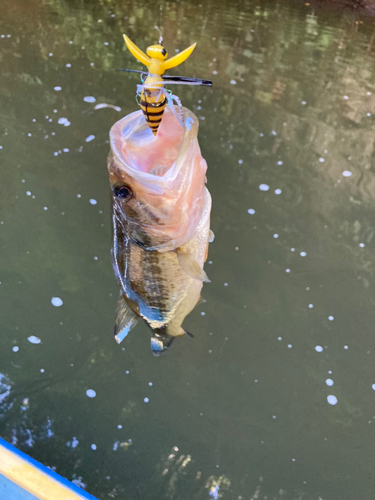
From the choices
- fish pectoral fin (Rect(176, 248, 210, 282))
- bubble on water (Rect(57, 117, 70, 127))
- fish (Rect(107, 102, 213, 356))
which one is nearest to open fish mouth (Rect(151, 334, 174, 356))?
fish (Rect(107, 102, 213, 356))

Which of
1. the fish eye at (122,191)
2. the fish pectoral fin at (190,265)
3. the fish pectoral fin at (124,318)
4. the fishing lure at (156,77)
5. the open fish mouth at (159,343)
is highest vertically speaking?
the fishing lure at (156,77)

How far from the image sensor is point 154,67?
0.35m

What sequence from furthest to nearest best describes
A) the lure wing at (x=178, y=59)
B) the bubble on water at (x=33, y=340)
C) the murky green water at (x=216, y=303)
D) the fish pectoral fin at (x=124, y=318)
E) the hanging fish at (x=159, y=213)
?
the bubble on water at (x=33, y=340), the murky green water at (x=216, y=303), the fish pectoral fin at (x=124, y=318), the hanging fish at (x=159, y=213), the lure wing at (x=178, y=59)

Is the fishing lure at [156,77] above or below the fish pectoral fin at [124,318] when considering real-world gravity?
above

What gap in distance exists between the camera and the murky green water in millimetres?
1289

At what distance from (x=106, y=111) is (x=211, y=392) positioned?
1.36 m

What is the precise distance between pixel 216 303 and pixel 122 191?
0.99 meters

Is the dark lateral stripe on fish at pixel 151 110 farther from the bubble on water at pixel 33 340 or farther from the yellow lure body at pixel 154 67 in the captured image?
the bubble on water at pixel 33 340

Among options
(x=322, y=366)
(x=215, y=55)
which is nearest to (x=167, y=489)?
(x=322, y=366)

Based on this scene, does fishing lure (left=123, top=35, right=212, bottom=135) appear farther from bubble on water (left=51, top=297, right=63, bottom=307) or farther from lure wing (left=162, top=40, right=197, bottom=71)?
bubble on water (left=51, top=297, right=63, bottom=307)

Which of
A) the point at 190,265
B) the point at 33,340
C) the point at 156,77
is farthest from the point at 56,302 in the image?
the point at 156,77

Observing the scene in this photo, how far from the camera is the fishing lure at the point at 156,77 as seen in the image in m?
0.34

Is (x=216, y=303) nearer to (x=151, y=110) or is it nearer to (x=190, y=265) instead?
(x=190, y=265)

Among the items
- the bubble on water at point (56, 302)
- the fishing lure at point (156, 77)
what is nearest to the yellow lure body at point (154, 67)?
the fishing lure at point (156, 77)
